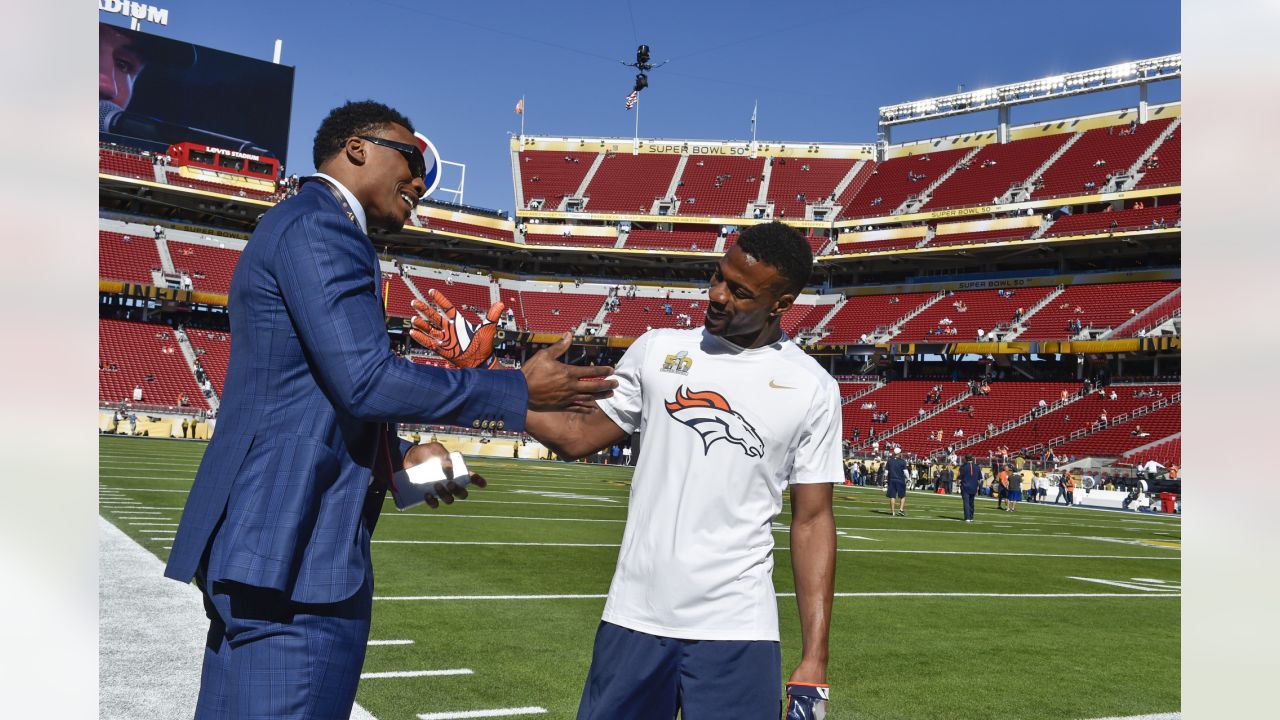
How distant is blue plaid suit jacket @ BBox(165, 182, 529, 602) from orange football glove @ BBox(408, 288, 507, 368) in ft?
2.29

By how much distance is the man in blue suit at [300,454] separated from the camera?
210 centimetres

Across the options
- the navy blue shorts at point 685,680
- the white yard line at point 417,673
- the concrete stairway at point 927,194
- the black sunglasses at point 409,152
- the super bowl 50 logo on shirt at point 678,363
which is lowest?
the white yard line at point 417,673

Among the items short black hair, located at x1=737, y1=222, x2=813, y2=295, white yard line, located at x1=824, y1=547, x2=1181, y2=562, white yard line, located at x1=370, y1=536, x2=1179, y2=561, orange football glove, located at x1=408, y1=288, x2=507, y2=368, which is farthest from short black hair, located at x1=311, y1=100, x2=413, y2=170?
white yard line, located at x1=824, y1=547, x2=1181, y2=562

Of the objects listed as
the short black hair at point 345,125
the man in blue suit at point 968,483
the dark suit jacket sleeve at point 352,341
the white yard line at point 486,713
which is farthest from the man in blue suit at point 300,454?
the man in blue suit at point 968,483

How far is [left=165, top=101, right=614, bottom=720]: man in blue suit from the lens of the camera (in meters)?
2.10

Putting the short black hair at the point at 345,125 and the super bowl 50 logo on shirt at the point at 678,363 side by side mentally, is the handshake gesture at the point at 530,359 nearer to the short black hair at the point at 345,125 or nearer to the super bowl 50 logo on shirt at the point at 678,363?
the super bowl 50 logo on shirt at the point at 678,363

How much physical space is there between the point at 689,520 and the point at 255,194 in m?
56.0

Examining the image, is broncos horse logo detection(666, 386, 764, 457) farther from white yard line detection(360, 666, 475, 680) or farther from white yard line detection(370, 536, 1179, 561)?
white yard line detection(370, 536, 1179, 561)

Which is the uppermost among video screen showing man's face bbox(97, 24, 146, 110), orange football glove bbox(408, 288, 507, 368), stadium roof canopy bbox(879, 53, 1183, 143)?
stadium roof canopy bbox(879, 53, 1183, 143)

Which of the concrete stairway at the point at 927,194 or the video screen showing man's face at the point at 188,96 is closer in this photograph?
the video screen showing man's face at the point at 188,96
